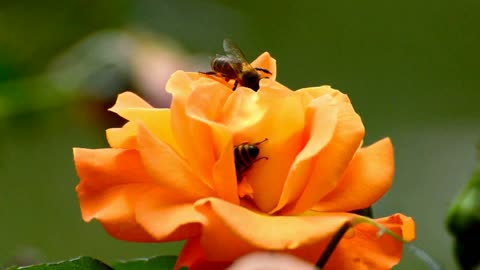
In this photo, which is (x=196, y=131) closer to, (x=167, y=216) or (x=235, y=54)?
(x=167, y=216)

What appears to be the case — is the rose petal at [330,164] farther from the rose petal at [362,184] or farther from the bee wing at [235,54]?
the bee wing at [235,54]

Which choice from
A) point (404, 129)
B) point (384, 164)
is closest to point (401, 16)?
point (404, 129)

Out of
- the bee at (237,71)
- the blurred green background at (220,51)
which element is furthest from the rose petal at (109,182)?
the blurred green background at (220,51)

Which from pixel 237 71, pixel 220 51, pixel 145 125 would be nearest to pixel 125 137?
pixel 145 125

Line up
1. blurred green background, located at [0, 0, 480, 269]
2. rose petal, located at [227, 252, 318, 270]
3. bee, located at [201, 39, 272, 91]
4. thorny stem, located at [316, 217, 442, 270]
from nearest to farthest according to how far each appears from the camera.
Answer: rose petal, located at [227, 252, 318, 270] → thorny stem, located at [316, 217, 442, 270] → bee, located at [201, 39, 272, 91] → blurred green background, located at [0, 0, 480, 269]

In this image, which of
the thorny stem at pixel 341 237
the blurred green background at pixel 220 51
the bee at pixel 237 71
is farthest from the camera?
the blurred green background at pixel 220 51

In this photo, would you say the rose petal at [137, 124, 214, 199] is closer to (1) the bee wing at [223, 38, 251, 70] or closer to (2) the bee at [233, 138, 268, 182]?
(2) the bee at [233, 138, 268, 182]

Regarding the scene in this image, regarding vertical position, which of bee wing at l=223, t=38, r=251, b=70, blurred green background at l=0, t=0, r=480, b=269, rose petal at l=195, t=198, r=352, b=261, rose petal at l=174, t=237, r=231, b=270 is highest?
bee wing at l=223, t=38, r=251, b=70

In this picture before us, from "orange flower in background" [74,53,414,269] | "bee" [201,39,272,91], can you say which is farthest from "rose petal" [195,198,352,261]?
"bee" [201,39,272,91]
